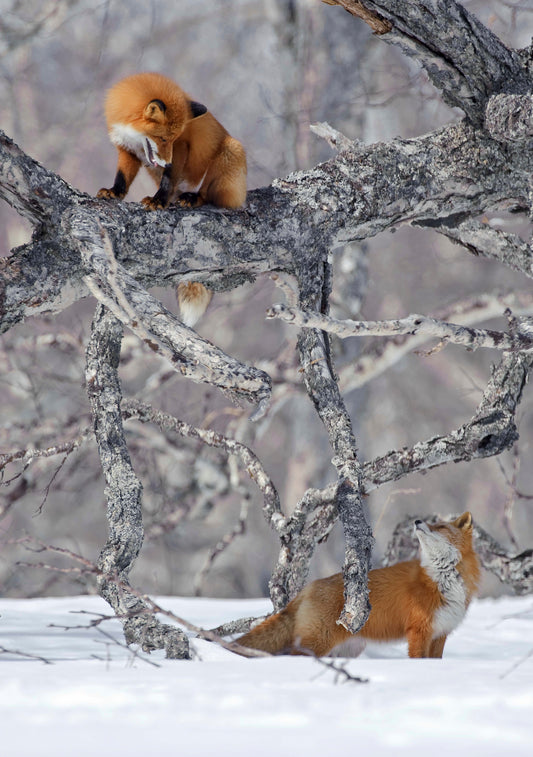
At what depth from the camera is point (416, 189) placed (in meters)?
3.28

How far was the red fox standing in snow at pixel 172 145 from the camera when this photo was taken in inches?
124

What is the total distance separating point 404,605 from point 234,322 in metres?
9.53

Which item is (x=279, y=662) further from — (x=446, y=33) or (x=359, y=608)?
(x=446, y=33)

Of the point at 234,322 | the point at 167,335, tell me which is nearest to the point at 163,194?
the point at 167,335

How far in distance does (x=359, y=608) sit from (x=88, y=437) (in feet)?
5.31

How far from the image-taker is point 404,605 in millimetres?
3816

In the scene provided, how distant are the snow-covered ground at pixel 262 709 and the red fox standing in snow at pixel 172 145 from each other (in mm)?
1725

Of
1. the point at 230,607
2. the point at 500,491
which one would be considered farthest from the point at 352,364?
the point at 500,491

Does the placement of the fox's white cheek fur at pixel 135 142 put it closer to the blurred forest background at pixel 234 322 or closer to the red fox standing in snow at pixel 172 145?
the red fox standing in snow at pixel 172 145

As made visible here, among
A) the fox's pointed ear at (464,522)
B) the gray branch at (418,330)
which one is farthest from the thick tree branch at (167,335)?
the fox's pointed ear at (464,522)

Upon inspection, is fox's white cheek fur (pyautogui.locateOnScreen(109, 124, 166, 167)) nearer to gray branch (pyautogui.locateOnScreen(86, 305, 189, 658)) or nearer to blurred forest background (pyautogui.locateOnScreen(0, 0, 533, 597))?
gray branch (pyautogui.locateOnScreen(86, 305, 189, 658))

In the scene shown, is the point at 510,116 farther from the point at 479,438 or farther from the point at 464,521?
the point at 464,521

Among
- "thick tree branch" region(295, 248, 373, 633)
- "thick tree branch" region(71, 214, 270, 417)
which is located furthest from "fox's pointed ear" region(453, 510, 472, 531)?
"thick tree branch" region(71, 214, 270, 417)

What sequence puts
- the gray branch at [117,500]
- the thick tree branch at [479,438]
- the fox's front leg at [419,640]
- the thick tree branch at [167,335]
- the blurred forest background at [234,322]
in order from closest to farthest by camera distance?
the thick tree branch at [167,335] → the gray branch at [117,500] → the thick tree branch at [479,438] → the fox's front leg at [419,640] → the blurred forest background at [234,322]
